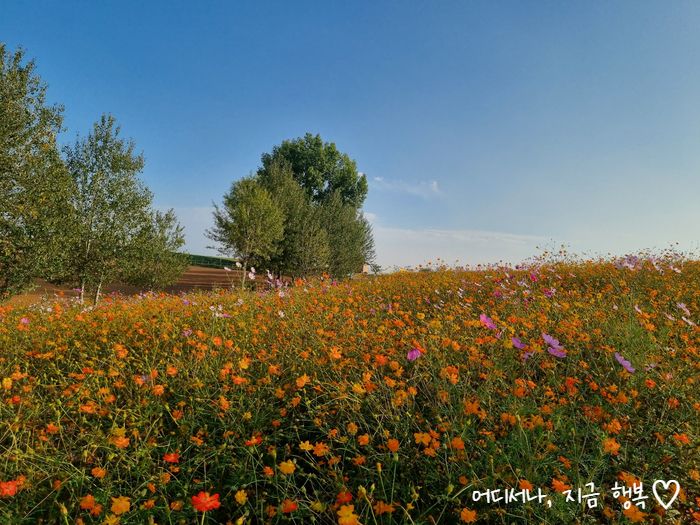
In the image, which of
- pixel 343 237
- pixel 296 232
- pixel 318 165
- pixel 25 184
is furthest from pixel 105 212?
pixel 318 165

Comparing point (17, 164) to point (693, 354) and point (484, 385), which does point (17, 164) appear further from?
point (693, 354)

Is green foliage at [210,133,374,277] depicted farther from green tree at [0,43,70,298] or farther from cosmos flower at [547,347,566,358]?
cosmos flower at [547,347,566,358]

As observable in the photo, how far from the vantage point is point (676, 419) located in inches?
95.2

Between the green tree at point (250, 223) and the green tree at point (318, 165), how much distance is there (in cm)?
1196

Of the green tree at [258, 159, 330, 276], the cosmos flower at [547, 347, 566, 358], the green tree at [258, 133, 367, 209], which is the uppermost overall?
the green tree at [258, 133, 367, 209]

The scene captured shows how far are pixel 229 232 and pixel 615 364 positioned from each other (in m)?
23.5

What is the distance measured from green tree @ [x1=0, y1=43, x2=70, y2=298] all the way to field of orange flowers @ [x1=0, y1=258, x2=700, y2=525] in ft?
33.4

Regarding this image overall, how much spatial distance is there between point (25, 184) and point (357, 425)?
49.3ft

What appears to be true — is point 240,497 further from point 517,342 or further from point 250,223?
point 250,223

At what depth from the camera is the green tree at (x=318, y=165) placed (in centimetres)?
3625

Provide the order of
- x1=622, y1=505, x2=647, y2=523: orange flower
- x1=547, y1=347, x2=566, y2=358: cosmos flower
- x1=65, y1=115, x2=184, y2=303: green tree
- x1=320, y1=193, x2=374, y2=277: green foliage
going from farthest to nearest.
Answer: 1. x1=320, y1=193, x2=374, y2=277: green foliage
2. x1=65, y1=115, x2=184, y2=303: green tree
3. x1=547, y1=347, x2=566, y2=358: cosmos flower
4. x1=622, y1=505, x2=647, y2=523: orange flower

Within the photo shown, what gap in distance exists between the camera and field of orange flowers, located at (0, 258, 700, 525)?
184 cm

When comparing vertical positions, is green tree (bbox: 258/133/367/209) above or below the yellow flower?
above

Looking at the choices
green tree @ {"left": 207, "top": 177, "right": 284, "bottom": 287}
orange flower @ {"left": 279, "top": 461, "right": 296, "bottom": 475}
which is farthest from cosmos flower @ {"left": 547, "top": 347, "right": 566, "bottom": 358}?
green tree @ {"left": 207, "top": 177, "right": 284, "bottom": 287}
